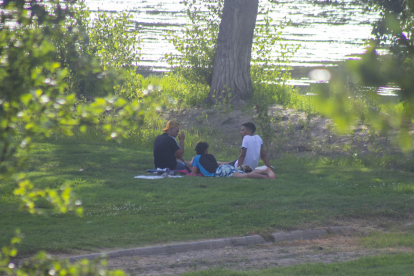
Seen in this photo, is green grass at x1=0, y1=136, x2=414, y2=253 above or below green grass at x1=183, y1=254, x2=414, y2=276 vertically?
below

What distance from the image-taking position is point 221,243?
6.49 m

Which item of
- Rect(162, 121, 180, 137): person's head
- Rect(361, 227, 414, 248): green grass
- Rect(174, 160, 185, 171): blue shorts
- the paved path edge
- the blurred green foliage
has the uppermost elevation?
the blurred green foliage

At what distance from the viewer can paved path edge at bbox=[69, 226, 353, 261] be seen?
604 centimetres

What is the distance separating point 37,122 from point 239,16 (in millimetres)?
16120

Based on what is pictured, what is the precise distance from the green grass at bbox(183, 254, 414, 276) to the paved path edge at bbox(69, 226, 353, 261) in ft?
3.08

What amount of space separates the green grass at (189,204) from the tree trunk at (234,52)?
6.83 meters

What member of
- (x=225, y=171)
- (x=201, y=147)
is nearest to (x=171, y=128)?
(x=201, y=147)

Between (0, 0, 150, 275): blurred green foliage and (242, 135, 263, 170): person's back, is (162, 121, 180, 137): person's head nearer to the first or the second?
(242, 135, 263, 170): person's back

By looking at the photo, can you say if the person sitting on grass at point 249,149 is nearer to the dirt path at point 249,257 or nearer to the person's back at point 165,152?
the person's back at point 165,152

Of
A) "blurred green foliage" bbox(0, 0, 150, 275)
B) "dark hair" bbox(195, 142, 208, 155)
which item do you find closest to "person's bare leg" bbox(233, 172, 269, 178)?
"dark hair" bbox(195, 142, 208, 155)

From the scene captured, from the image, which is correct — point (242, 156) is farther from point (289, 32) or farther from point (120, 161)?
point (289, 32)

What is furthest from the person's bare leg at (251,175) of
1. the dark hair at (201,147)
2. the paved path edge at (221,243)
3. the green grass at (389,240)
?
the green grass at (389,240)

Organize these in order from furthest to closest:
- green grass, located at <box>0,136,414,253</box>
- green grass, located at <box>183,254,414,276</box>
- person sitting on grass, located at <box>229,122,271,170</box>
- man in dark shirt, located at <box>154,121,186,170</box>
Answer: man in dark shirt, located at <box>154,121,186,170</box>, person sitting on grass, located at <box>229,122,271,170</box>, green grass, located at <box>0,136,414,253</box>, green grass, located at <box>183,254,414,276</box>

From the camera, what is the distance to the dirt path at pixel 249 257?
18.6ft
